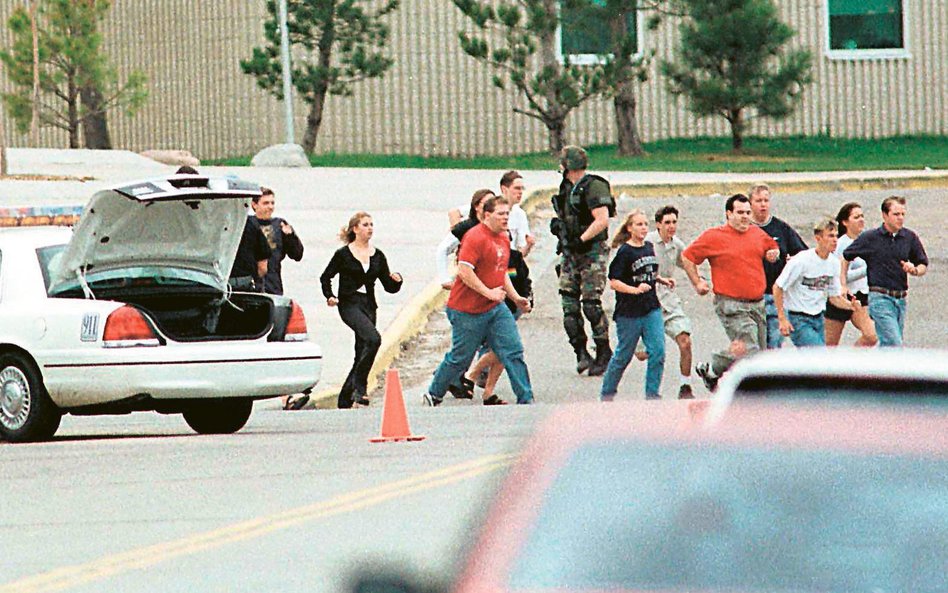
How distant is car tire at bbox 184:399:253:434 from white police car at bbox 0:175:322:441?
364 mm

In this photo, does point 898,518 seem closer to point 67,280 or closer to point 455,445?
point 455,445

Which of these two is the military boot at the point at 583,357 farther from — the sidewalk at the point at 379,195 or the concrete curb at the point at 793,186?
the concrete curb at the point at 793,186

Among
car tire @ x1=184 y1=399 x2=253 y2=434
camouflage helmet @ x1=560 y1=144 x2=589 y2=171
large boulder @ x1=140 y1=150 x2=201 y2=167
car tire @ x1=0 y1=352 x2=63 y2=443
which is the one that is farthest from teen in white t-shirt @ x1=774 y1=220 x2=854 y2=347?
large boulder @ x1=140 y1=150 x2=201 y2=167

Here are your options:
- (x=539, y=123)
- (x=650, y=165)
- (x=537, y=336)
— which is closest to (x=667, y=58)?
(x=539, y=123)

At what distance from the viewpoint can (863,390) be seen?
3.53 meters

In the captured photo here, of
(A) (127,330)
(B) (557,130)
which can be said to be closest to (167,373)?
(A) (127,330)

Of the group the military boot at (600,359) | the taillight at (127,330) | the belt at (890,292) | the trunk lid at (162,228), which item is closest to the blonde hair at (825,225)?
the belt at (890,292)

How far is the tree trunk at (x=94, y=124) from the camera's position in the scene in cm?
5153

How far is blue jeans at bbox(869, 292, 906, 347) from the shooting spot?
16688 mm

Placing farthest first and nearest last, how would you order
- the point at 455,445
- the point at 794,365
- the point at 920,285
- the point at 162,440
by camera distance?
the point at 920,285, the point at 162,440, the point at 455,445, the point at 794,365

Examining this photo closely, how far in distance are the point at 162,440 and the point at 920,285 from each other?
39.8ft

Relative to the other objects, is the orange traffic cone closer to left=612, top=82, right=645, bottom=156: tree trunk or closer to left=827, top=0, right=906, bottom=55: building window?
left=612, top=82, right=645, bottom=156: tree trunk

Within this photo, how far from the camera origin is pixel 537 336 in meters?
21.4

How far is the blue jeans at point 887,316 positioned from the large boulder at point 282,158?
23.8 meters
